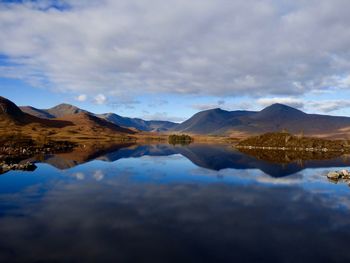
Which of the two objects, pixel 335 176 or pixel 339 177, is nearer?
pixel 335 176

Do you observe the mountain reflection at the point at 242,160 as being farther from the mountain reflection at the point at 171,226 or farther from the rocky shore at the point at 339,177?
the mountain reflection at the point at 171,226

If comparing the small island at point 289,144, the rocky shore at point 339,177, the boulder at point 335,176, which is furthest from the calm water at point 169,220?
the small island at point 289,144

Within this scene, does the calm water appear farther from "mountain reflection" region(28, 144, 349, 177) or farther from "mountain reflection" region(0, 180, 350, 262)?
"mountain reflection" region(28, 144, 349, 177)

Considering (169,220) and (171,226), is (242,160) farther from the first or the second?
(171,226)

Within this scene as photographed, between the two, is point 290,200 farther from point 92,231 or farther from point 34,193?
point 34,193

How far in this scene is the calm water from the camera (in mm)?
17188

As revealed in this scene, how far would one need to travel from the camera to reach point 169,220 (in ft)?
76.4

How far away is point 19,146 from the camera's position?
83.2m

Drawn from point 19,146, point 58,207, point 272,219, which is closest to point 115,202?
point 58,207

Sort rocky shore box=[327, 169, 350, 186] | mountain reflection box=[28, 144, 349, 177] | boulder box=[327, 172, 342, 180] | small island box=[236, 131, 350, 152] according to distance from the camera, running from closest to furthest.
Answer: rocky shore box=[327, 169, 350, 186]
boulder box=[327, 172, 342, 180]
mountain reflection box=[28, 144, 349, 177]
small island box=[236, 131, 350, 152]

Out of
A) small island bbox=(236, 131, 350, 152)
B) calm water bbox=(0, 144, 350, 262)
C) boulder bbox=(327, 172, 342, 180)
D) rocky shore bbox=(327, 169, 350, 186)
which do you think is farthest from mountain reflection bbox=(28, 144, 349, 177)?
small island bbox=(236, 131, 350, 152)

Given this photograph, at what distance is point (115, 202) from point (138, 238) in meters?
9.29

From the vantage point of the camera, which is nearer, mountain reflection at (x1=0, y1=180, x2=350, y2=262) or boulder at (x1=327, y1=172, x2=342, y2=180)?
mountain reflection at (x1=0, y1=180, x2=350, y2=262)

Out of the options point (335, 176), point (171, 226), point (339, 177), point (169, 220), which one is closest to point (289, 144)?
point (339, 177)
